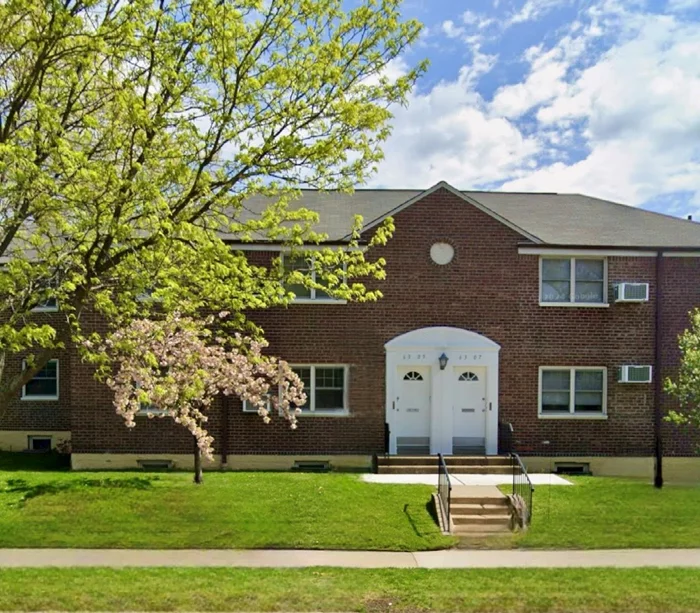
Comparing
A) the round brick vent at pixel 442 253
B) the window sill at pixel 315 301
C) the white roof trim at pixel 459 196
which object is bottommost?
the window sill at pixel 315 301

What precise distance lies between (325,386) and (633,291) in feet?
26.9

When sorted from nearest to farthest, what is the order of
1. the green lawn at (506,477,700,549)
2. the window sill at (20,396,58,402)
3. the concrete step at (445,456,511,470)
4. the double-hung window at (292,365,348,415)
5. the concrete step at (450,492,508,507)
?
the green lawn at (506,477,700,549), the concrete step at (450,492,508,507), the concrete step at (445,456,511,470), the double-hung window at (292,365,348,415), the window sill at (20,396,58,402)

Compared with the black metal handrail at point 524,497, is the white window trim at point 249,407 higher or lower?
higher

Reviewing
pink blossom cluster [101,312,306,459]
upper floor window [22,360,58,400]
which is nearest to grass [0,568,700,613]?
pink blossom cluster [101,312,306,459]

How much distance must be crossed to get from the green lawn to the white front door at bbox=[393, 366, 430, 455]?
339 centimetres

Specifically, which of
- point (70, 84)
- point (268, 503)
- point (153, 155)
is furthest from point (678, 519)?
point (70, 84)

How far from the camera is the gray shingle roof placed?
14.8 meters

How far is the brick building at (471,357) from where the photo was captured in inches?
564

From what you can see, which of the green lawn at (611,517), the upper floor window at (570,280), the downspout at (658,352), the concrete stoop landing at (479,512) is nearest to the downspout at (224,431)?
the concrete stoop landing at (479,512)

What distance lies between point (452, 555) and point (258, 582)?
10.2ft

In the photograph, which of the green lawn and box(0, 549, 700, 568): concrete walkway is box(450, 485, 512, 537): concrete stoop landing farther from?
box(0, 549, 700, 568): concrete walkway

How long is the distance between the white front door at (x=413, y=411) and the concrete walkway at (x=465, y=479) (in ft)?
4.52

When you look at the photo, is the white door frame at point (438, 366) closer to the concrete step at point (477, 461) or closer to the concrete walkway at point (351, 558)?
the concrete step at point (477, 461)

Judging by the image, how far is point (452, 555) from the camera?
28.9 ft
